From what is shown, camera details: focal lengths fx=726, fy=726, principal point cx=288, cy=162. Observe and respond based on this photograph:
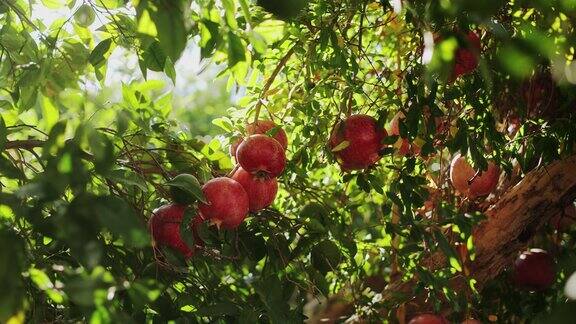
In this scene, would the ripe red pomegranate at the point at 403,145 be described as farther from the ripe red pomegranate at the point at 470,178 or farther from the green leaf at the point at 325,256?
the green leaf at the point at 325,256

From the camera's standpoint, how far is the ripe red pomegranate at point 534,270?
169cm

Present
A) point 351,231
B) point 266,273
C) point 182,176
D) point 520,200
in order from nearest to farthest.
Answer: point 182,176 < point 266,273 < point 351,231 < point 520,200

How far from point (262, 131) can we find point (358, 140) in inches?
8.5

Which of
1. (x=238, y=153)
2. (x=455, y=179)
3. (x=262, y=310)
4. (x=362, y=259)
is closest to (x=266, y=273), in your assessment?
(x=262, y=310)

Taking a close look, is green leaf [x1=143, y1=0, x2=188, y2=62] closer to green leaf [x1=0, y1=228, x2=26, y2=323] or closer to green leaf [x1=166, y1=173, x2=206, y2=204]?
green leaf [x1=0, y1=228, x2=26, y2=323]

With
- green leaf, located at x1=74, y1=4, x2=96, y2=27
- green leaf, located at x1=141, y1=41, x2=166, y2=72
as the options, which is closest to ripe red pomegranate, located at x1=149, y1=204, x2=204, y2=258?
green leaf, located at x1=141, y1=41, x2=166, y2=72

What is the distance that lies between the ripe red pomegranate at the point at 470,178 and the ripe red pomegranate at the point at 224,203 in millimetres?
567

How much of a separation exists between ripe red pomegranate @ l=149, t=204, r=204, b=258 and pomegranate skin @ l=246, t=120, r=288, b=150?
0.28 meters

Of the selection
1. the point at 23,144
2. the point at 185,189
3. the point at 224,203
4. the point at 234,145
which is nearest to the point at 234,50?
the point at 185,189

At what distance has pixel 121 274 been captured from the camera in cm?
110

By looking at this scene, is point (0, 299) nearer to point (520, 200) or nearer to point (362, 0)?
point (362, 0)

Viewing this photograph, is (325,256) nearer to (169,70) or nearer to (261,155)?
(261,155)

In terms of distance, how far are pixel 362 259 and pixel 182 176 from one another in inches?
26.5

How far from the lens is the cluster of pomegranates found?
118 centimetres
